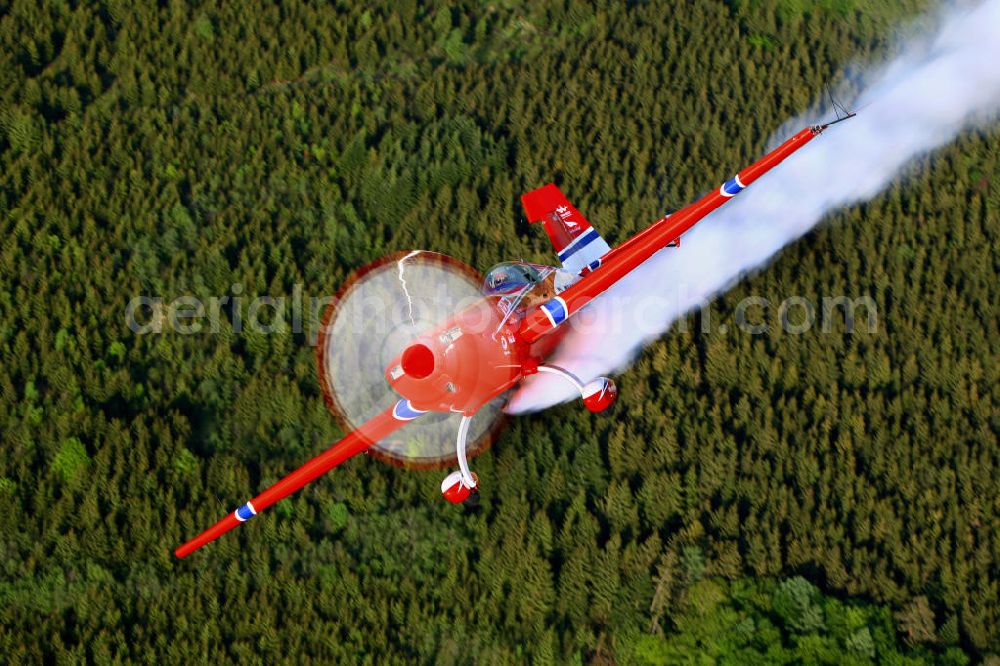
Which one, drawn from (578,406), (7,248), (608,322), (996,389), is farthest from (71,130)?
(996,389)

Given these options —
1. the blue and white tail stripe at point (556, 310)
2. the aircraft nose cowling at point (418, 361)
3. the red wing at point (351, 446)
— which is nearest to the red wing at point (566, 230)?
the blue and white tail stripe at point (556, 310)

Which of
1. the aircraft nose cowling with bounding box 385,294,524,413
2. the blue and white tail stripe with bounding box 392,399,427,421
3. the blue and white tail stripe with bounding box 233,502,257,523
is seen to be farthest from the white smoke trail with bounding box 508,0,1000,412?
the blue and white tail stripe with bounding box 233,502,257,523

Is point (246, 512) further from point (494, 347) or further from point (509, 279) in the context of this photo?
point (509, 279)

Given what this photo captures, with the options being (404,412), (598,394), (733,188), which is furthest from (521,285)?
(733,188)

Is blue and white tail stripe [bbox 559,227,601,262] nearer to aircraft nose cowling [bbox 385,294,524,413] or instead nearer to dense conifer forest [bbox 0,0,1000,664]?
aircraft nose cowling [bbox 385,294,524,413]

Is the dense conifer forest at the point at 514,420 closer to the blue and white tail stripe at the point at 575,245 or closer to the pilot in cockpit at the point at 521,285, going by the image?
the blue and white tail stripe at the point at 575,245

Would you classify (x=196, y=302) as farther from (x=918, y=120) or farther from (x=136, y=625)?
(x=918, y=120)
